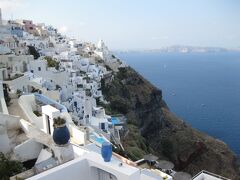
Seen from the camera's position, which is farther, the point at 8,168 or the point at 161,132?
the point at 161,132

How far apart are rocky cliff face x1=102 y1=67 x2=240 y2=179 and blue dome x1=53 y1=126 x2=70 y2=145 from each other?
26.3 meters

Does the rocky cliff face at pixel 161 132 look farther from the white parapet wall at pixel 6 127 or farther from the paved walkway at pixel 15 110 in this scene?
the white parapet wall at pixel 6 127

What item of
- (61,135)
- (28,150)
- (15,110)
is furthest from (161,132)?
(61,135)

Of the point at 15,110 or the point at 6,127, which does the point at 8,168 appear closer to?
the point at 6,127

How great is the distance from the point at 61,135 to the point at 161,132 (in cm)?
4584

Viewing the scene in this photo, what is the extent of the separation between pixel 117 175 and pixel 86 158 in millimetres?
1330

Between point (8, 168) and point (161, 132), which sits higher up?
point (8, 168)

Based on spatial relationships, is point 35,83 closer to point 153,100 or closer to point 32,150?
point 32,150

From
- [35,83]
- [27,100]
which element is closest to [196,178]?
[27,100]

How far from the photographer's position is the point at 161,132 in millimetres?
54125

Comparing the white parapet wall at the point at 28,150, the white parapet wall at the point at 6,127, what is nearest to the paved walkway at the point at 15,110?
the white parapet wall at the point at 6,127

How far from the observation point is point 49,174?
27.5 ft

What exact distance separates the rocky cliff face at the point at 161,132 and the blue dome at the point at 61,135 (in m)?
26.3

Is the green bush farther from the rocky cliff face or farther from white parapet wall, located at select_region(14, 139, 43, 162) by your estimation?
the rocky cliff face
